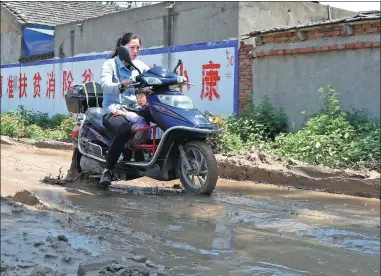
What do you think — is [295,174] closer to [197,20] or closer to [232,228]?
[232,228]

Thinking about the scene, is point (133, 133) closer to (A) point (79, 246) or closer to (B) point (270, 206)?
(B) point (270, 206)

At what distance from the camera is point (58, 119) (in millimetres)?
15156

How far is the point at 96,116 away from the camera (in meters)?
6.30

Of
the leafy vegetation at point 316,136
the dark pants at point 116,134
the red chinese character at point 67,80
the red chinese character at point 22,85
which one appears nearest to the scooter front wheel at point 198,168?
the dark pants at point 116,134

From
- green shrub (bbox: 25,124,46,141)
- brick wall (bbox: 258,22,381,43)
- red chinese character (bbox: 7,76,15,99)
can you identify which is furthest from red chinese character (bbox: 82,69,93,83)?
brick wall (bbox: 258,22,381,43)

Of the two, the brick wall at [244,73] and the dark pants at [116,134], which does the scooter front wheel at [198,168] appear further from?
the brick wall at [244,73]

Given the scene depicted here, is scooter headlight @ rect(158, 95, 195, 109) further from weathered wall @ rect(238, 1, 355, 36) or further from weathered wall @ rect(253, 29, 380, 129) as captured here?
weathered wall @ rect(238, 1, 355, 36)

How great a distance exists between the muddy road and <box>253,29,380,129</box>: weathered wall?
2.88 meters

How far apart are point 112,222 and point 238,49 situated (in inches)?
273

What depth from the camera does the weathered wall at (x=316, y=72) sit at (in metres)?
8.69

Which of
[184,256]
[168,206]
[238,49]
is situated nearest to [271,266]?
[184,256]

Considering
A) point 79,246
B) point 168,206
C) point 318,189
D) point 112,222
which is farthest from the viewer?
point 318,189

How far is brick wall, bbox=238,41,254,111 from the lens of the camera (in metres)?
Result: 10.5

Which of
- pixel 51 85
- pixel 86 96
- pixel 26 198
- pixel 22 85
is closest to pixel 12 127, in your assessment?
pixel 51 85
